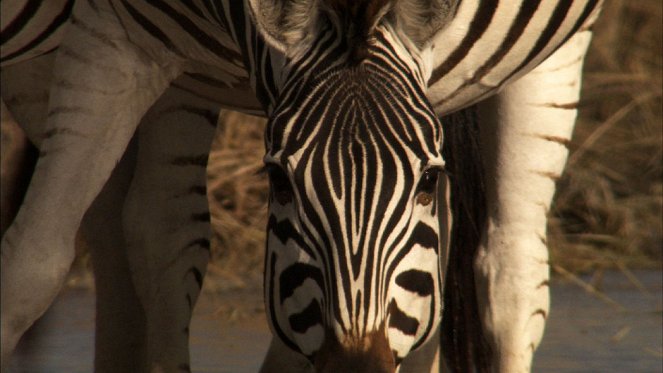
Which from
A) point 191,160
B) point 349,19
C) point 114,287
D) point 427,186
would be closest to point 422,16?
point 349,19

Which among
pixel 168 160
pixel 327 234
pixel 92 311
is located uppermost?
pixel 327 234

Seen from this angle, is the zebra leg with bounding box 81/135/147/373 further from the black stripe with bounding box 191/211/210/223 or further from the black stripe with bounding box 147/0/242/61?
the black stripe with bounding box 147/0/242/61

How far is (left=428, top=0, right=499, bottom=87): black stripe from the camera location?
3.33m

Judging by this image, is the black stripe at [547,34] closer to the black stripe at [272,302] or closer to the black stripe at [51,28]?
the black stripe at [272,302]

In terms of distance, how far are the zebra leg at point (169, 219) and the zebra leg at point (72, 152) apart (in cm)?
65

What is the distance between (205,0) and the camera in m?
3.36

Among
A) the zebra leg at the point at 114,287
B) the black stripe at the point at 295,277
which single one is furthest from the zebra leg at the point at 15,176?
the black stripe at the point at 295,277

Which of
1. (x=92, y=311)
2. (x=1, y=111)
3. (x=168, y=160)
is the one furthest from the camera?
(x=92, y=311)

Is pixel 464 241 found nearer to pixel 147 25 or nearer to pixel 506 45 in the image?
pixel 506 45

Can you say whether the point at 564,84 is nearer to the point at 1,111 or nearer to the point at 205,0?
the point at 205,0

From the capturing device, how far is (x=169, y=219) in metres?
4.23

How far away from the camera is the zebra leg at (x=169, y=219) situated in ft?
13.6

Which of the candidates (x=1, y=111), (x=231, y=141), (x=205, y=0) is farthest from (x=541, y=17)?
(x=231, y=141)

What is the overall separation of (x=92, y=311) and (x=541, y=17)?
2.60 m
